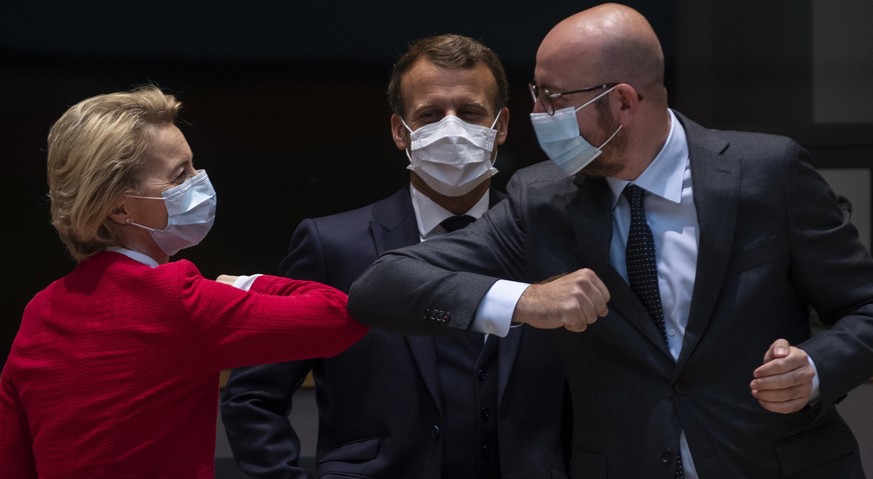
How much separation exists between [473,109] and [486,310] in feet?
2.45

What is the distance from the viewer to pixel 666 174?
7.48 ft

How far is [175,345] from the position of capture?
6.61ft

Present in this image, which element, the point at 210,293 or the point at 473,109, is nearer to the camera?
the point at 210,293

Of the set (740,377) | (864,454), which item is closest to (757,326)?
(740,377)

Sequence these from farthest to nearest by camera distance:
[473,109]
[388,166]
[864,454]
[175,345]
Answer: [388,166], [864,454], [473,109], [175,345]

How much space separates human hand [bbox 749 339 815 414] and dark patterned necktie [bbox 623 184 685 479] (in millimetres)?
226

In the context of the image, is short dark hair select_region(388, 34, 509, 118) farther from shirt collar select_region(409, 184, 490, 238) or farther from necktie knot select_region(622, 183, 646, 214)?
necktie knot select_region(622, 183, 646, 214)

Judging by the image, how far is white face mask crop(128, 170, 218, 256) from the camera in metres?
2.15

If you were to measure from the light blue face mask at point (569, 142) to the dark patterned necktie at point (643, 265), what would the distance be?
0.44 ft

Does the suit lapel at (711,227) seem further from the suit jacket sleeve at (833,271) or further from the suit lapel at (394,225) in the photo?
the suit lapel at (394,225)

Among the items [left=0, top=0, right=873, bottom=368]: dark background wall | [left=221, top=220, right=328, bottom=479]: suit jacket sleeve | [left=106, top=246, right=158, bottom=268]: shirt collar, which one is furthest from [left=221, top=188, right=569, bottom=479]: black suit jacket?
[left=0, top=0, right=873, bottom=368]: dark background wall

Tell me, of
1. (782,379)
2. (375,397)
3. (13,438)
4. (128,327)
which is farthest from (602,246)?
(13,438)

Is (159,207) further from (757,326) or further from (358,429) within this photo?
(757,326)

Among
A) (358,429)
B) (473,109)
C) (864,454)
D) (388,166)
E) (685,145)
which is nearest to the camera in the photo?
(685,145)
